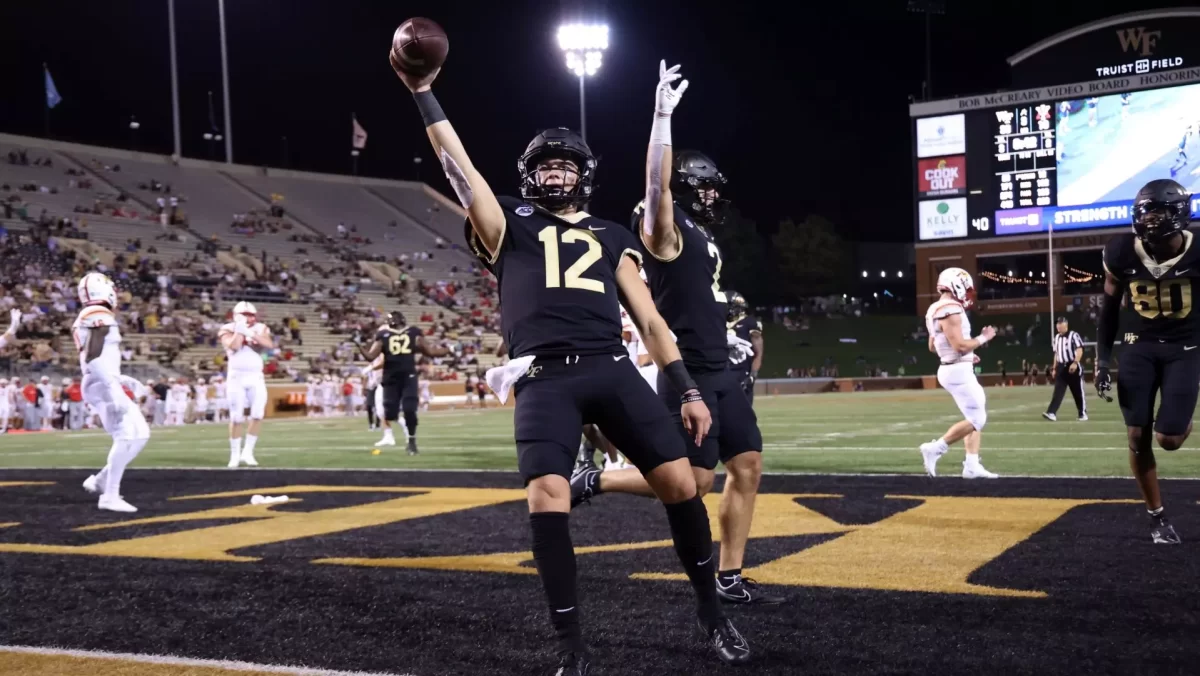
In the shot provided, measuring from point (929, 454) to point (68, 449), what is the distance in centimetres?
1489

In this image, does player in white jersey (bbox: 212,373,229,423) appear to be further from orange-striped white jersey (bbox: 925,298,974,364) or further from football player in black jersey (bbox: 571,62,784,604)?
football player in black jersey (bbox: 571,62,784,604)

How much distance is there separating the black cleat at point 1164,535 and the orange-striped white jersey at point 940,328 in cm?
406

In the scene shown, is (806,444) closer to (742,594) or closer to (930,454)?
(930,454)

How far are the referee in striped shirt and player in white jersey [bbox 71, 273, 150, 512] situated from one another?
1448cm

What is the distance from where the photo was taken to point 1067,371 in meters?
17.9

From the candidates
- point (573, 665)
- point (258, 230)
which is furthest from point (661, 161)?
point (258, 230)

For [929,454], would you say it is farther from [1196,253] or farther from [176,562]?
[176,562]

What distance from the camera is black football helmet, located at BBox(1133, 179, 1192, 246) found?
19.7 feet

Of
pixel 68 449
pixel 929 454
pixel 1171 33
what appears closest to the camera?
pixel 929 454

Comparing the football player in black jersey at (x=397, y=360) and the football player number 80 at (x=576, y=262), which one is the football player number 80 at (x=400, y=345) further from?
the football player number 80 at (x=576, y=262)

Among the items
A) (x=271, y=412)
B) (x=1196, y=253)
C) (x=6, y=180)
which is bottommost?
(x=271, y=412)

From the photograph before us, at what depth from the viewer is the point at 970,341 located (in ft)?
33.6

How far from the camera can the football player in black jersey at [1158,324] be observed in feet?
20.0

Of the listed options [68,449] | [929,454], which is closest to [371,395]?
[68,449]
